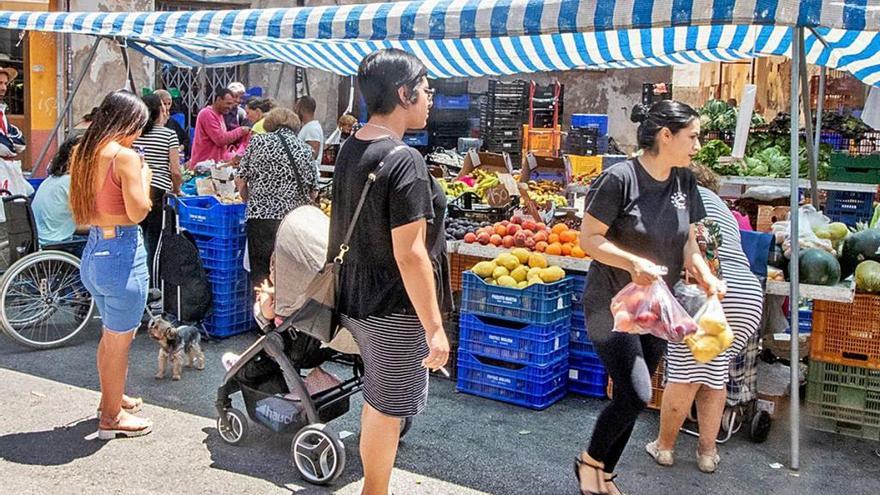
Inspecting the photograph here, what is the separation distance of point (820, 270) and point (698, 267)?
4.85ft

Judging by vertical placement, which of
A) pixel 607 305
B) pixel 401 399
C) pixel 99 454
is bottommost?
pixel 99 454

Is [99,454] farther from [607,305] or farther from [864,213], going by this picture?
[864,213]

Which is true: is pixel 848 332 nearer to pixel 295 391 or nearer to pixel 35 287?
pixel 295 391

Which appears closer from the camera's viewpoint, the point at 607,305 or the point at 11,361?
the point at 607,305

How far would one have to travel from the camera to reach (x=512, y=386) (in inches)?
229

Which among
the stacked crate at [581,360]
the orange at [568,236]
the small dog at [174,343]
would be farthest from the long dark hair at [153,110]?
the stacked crate at [581,360]

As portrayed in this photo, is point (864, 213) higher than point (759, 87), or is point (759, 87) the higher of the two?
point (759, 87)

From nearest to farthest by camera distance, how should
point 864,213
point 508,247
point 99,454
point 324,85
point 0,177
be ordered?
point 99,454 < point 508,247 < point 0,177 < point 864,213 < point 324,85

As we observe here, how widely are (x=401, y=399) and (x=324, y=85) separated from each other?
535 inches

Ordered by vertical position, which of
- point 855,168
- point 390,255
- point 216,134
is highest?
point 216,134

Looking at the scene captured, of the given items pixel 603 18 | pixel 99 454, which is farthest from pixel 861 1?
pixel 99 454

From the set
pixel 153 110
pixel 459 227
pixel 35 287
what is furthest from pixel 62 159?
pixel 459 227

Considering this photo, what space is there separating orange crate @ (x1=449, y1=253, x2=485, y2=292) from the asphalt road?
1.03m

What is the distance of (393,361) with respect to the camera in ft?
11.9
